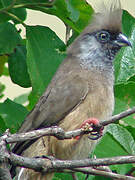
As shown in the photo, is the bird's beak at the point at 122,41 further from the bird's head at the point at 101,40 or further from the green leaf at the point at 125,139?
the green leaf at the point at 125,139

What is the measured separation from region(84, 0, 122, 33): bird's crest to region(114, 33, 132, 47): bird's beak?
4.1 inches

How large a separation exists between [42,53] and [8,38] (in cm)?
46

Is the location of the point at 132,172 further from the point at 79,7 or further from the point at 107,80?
the point at 79,7

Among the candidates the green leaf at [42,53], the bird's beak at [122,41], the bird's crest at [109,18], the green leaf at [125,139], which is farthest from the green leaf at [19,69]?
the green leaf at [125,139]

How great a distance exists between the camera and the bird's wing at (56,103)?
4.22 metres

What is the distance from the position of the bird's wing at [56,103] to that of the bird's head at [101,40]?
0.43 metres

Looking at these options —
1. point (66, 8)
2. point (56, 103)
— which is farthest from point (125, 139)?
point (66, 8)

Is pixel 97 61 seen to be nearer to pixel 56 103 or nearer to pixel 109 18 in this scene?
pixel 109 18

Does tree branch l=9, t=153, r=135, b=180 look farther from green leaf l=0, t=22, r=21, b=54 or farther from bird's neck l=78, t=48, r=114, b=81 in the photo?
bird's neck l=78, t=48, r=114, b=81

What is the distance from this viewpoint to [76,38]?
15.8 ft

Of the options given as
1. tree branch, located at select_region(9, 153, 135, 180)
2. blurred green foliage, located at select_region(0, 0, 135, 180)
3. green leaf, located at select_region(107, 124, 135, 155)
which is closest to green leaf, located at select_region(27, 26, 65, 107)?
blurred green foliage, located at select_region(0, 0, 135, 180)

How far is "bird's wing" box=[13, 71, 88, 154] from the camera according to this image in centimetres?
422

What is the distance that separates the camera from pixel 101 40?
498 cm

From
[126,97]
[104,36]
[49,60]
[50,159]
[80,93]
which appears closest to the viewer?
[50,159]
